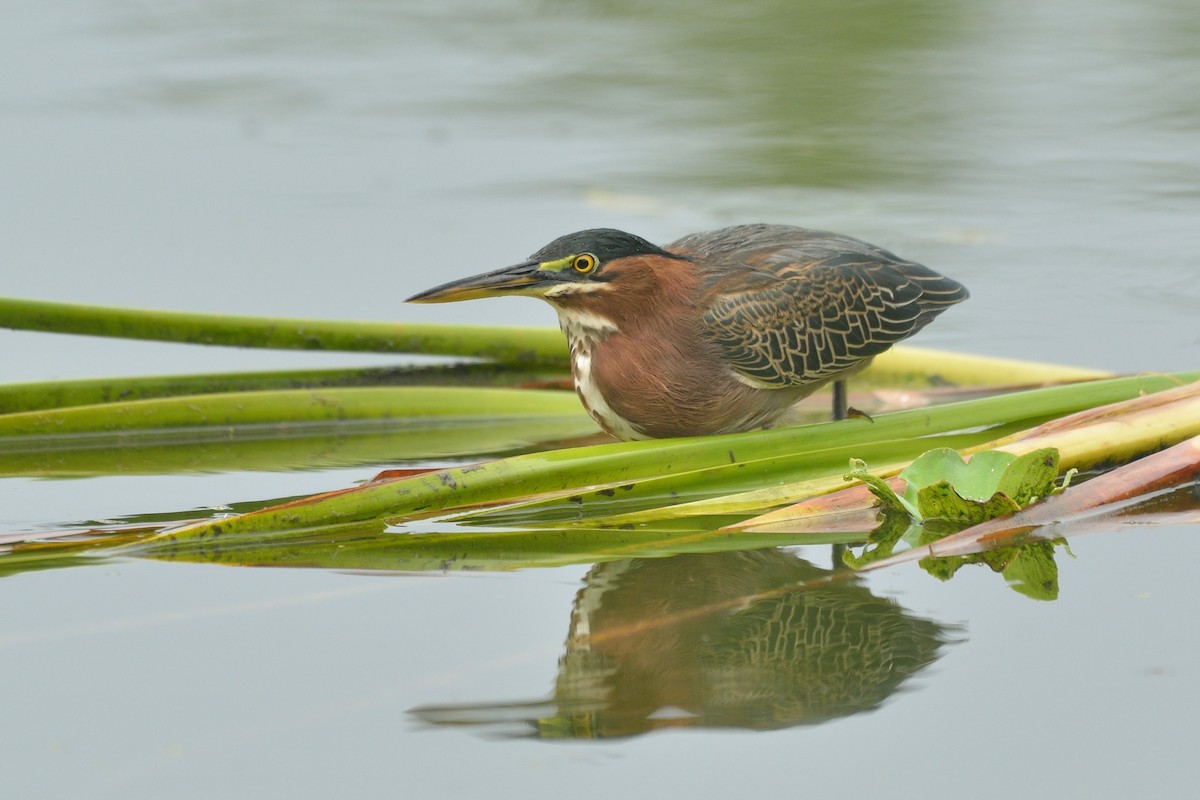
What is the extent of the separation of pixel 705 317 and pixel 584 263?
487 millimetres

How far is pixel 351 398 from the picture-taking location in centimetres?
543

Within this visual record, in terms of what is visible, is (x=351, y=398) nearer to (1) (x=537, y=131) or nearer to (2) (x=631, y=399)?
(2) (x=631, y=399)

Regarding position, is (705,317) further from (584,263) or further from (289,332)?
(289,332)

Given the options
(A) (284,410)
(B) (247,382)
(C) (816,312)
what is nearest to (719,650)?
(C) (816,312)

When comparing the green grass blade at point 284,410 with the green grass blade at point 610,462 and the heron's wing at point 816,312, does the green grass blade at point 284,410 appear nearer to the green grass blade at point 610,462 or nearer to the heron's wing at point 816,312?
the heron's wing at point 816,312

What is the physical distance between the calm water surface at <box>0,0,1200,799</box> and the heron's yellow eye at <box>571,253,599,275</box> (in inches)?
45.6

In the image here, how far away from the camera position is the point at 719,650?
3152mm

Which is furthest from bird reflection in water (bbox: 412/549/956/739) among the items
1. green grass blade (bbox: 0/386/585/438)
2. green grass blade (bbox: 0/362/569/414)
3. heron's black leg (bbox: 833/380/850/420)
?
green grass blade (bbox: 0/362/569/414)

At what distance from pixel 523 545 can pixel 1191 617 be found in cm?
170

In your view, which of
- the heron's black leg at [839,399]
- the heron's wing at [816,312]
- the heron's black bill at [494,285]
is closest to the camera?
the heron's black bill at [494,285]

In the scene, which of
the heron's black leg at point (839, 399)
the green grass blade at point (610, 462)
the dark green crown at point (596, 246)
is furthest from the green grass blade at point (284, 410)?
the green grass blade at point (610, 462)

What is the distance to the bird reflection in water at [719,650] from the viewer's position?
2818 mm

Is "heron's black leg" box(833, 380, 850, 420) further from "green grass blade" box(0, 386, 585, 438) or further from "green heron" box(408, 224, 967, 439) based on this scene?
"green grass blade" box(0, 386, 585, 438)

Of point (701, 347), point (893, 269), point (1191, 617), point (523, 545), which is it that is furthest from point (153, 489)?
point (1191, 617)
